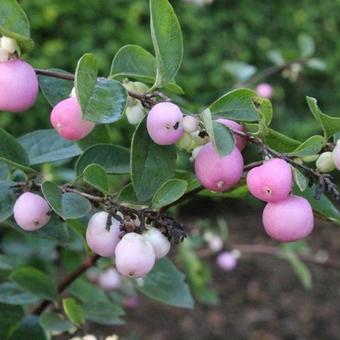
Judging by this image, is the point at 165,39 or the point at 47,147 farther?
the point at 47,147

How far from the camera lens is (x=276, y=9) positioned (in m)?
3.58

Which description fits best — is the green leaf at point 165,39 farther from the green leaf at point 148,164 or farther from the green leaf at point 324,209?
the green leaf at point 324,209

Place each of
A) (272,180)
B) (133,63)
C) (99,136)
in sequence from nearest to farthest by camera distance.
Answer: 1. (272,180)
2. (133,63)
3. (99,136)

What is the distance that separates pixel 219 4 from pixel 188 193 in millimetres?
2787

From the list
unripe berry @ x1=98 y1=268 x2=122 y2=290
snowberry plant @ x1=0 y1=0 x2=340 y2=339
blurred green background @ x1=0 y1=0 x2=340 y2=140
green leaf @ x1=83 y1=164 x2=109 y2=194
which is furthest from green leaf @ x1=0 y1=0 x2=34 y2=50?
blurred green background @ x1=0 y1=0 x2=340 y2=140

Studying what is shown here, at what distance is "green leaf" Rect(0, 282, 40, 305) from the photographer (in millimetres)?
897

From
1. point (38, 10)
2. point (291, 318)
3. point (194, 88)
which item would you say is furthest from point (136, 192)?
point (194, 88)

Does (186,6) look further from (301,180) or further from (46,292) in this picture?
(301,180)

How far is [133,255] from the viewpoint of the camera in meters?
0.54

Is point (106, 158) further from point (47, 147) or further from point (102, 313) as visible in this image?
point (102, 313)

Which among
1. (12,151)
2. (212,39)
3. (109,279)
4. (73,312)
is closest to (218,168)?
(12,151)

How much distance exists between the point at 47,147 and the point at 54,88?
18cm

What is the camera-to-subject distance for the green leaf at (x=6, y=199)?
66 cm

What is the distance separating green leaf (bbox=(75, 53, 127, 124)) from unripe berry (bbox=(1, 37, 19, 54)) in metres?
0.06
